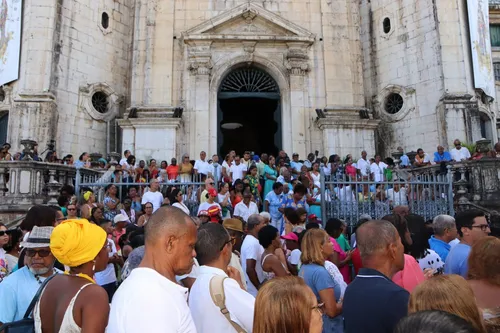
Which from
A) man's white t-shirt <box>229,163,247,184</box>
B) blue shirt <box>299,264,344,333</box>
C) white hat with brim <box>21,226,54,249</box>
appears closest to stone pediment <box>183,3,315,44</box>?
man's white t-shirt <box>229,163,247,184</box>

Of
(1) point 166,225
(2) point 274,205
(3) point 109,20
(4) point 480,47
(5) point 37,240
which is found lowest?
(5) point 37,240

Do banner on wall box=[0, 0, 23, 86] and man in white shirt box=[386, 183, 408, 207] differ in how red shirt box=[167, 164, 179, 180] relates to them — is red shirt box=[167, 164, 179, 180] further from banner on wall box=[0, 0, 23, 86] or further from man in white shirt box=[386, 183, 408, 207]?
banner on wall box=[0, 0, 23, 86]

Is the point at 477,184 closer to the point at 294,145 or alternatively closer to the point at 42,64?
the point at 294,145

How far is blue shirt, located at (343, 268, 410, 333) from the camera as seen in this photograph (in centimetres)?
304

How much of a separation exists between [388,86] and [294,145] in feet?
15.6

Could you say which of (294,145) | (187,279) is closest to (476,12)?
(294,145)

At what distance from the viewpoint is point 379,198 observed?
1219cm

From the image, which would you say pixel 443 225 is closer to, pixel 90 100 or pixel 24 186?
pixel 24 186

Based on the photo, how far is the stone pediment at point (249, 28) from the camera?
1869 centimetres

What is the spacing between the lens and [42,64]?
17.3m

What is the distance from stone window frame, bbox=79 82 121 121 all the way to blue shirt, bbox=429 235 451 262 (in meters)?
15.4

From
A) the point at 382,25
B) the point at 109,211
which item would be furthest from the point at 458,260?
the point at 382,25

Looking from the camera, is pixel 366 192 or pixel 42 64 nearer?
pixel 366 192

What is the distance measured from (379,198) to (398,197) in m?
0.56
